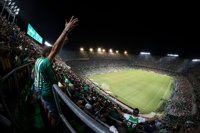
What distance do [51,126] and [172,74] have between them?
57.2 meters

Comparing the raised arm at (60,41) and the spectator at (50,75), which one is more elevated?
the raised arm at (60,41)

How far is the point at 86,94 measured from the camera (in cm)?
912

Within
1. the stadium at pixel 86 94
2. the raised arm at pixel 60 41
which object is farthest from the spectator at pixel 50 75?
the stadium at pixel 86 94

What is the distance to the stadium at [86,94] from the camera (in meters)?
2.29

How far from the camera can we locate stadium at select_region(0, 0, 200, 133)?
2.29 meters

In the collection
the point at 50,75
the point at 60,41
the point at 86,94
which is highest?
the point at 60,41

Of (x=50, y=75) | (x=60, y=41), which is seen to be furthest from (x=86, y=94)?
(x=60, y=41)

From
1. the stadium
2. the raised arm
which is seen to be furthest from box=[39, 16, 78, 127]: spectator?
the stadium

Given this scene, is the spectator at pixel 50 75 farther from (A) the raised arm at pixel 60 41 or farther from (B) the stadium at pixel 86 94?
(B) the stadium at pixel 86 94

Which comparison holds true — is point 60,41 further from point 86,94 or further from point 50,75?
point 86,94

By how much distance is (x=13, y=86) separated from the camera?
136 inches

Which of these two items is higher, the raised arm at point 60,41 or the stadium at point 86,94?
the raised arm at point 60,41

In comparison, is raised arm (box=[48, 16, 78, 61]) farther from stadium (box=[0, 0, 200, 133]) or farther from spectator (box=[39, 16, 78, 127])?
stadium (box=[0, 0, 200, 133])

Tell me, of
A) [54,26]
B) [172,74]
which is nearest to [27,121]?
[54,26]
